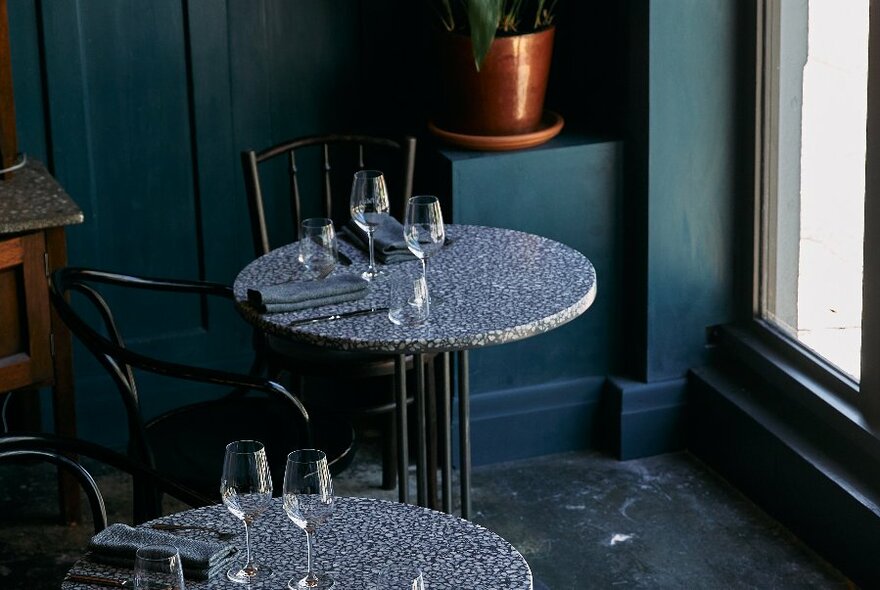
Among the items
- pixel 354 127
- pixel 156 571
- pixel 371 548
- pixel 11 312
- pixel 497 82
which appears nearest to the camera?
pixel 156 571

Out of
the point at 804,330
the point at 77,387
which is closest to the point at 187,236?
the point at 77,387

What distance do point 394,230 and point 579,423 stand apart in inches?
42.6

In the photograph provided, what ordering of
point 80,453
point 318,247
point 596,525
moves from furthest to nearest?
1. point 596,525
2. point 318,247
3. point 80,453

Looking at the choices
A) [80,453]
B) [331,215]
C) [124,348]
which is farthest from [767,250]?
[80,453]

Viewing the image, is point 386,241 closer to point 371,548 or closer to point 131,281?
point 131,281

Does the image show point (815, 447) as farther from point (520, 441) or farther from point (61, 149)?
point (61, 149)

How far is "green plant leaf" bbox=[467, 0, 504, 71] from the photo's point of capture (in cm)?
327

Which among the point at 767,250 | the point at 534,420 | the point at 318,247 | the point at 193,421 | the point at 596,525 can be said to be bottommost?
the point at 596,525

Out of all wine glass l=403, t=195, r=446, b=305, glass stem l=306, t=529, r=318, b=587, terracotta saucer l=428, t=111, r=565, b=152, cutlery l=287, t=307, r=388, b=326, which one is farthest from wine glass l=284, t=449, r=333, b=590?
terracotta saucer l=428, t=111, r=565, b=152

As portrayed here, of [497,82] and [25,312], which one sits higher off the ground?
[497,82]

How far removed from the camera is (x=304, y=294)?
264 centimetres

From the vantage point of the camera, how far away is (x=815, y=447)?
3285 mm

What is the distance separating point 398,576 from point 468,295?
1061 millimetres

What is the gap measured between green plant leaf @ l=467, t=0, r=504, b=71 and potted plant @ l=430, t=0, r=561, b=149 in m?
0.07
